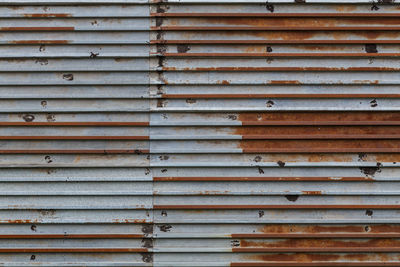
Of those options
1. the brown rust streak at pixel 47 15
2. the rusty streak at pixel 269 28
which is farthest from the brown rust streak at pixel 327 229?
the brown rust streak at pixel 47 15

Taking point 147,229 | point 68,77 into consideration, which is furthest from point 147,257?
point 68,77

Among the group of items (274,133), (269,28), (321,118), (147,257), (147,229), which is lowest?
(147,257)

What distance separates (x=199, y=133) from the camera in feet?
9.83

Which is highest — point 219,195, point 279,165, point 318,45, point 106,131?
point 318,45

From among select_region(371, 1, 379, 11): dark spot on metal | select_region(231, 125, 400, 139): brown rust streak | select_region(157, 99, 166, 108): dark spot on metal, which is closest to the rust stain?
select_region(231, 125, 400, 139): brown rust streak

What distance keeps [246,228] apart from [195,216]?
418mm

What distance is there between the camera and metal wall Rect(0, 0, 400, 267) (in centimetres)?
297

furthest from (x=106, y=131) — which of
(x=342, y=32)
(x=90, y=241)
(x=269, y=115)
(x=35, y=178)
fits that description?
(x=342, y=32)

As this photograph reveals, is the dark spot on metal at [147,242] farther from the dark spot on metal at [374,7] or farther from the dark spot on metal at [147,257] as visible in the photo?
the dark spot on metal at [374,7]

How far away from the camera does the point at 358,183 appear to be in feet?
9.82

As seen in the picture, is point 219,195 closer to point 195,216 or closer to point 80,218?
point 195,216

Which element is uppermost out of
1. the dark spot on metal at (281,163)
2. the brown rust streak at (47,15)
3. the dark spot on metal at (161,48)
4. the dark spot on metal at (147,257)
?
the brown rust streak at (47,15)

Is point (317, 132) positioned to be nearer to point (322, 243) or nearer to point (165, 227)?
point (322, 243)

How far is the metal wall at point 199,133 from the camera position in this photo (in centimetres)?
297
